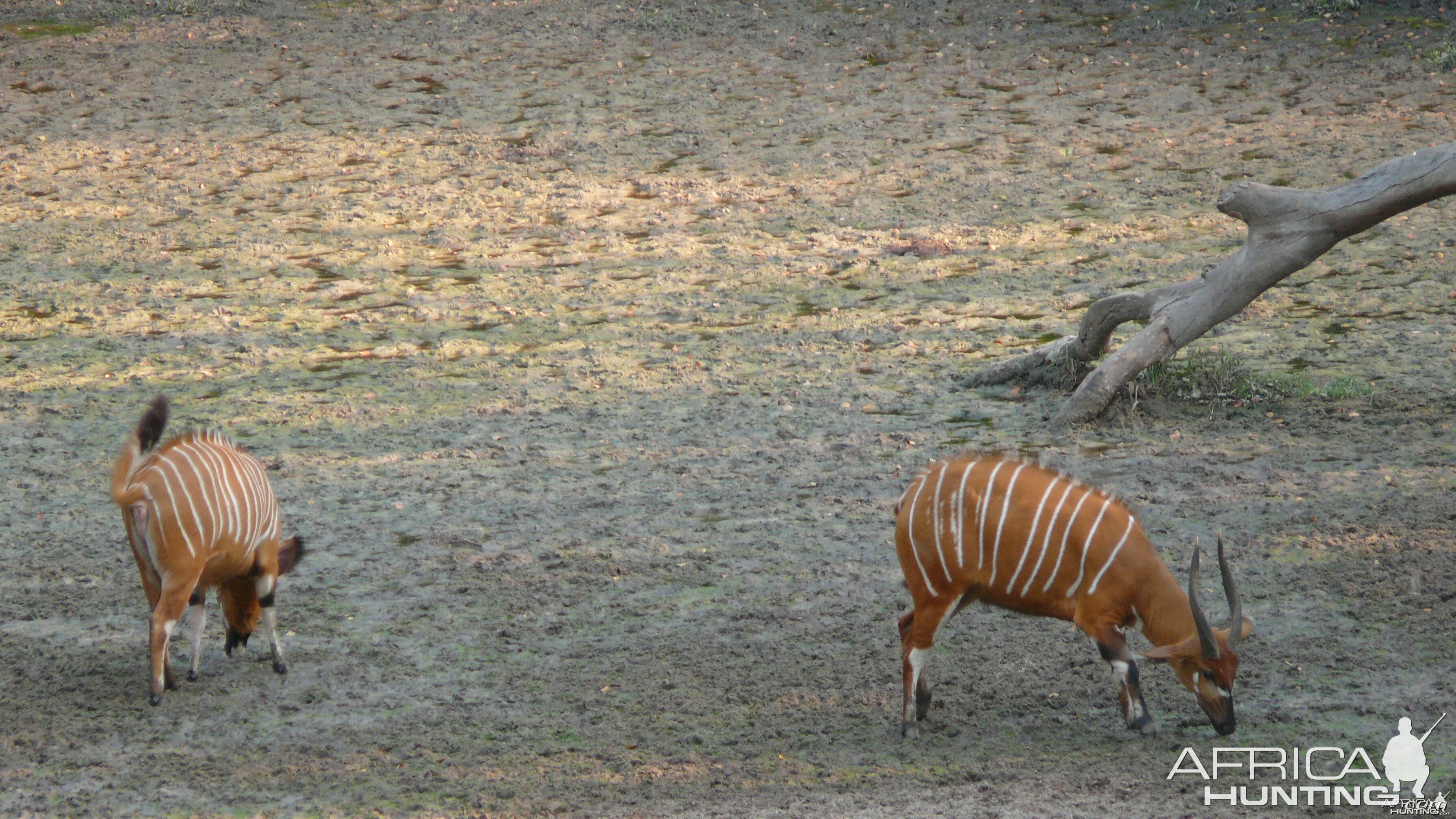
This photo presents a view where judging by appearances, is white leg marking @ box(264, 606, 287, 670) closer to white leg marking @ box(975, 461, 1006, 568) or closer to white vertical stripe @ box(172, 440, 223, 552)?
white vertical stripe @ box(172, 440, 223, 552)

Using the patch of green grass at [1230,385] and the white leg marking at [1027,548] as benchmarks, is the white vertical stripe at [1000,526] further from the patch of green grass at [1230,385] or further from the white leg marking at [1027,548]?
the patch of green grass at [1230,385]

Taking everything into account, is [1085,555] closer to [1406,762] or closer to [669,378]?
[1406,762]

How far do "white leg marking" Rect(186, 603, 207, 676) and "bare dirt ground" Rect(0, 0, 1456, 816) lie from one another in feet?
0.43

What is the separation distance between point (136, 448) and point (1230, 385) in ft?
17.4

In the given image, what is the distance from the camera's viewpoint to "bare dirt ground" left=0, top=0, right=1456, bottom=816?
177 inches

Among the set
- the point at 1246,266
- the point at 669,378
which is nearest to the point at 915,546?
the point at 1246,266

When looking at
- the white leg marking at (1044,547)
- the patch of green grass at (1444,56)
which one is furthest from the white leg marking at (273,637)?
the patch of green grass at (1444,56)

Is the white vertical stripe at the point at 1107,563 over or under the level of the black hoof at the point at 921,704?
over

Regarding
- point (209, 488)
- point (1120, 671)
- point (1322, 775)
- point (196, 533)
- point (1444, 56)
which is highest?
point (1444, 56)

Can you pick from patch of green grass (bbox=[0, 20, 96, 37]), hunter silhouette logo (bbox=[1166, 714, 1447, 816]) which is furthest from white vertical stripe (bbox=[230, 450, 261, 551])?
patch of green grass (bbox=[0, 20, 96, 37])

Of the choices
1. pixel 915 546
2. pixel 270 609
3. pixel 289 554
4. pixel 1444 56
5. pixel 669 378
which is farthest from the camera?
pixel 1444 56

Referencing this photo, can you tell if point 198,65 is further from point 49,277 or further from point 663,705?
point 663,705

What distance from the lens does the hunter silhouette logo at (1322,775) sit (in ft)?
13.0

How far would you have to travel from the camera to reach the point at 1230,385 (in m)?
7.11
